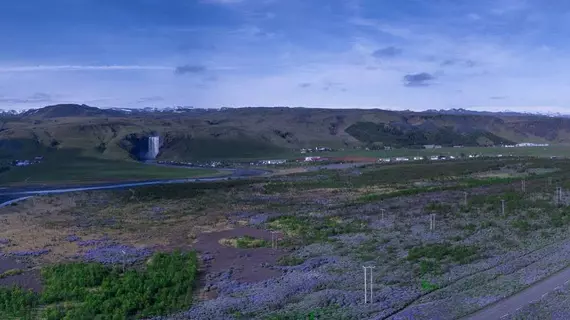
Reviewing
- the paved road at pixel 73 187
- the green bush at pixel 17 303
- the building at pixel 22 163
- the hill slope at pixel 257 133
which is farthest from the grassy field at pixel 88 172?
the green bush at pixel 17 303

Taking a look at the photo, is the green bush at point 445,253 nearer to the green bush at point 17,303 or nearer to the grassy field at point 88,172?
the green bush at point 17,303

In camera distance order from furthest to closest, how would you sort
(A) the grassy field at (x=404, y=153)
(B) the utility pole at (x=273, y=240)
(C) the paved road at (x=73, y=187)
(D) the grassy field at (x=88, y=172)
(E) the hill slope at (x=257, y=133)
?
(A) the grassy field at (x=404, y=153), (E) the hill slope at (x=257, y=133), (D) the grassy field at (x=88, y=172), (C) the paved road at (x=73, y=187), (B) the utility pole at (x=273, y=240)

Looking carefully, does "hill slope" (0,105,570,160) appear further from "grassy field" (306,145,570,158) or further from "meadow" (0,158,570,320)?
"meadow" (0,158,570,320)

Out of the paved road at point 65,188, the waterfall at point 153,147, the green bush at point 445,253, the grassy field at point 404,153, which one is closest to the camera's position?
the green bush at point 445,253

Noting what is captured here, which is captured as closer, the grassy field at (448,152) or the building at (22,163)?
the building at (22,163)

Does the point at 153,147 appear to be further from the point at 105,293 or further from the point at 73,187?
the point at 105,293

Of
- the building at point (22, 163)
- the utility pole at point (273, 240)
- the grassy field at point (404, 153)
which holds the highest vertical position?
the grassy field at point (404, 153)

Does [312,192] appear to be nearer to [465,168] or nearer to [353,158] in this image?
[465,168]
